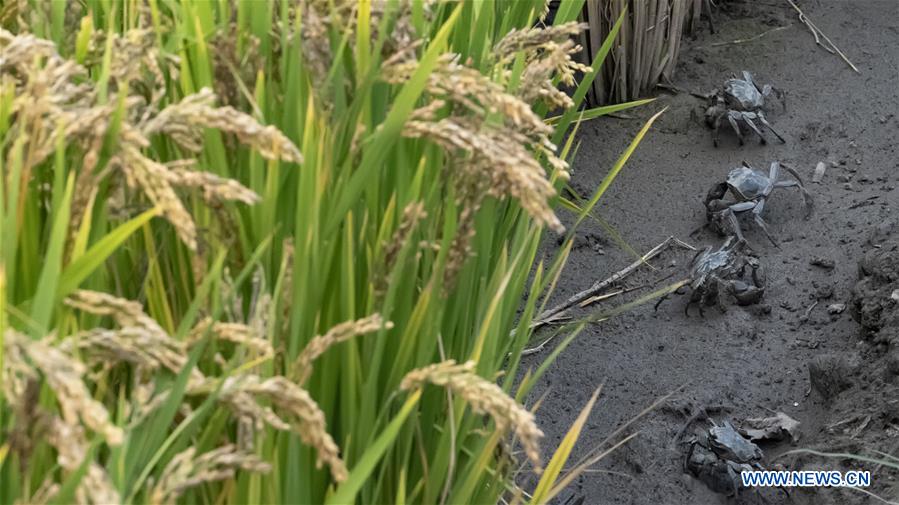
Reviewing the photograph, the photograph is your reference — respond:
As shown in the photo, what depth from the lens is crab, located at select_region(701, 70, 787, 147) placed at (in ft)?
11.0

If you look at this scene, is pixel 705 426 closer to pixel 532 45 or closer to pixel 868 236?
→ pixel 868 236

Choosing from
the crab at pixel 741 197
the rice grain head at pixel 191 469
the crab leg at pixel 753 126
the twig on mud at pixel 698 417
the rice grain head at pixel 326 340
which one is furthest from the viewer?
the crab leg at pixel 753 126

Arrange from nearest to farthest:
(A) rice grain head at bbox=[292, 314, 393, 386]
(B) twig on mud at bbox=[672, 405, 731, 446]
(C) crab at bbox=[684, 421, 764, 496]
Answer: (A) rice grain head at bbox=[292, 314, 393, 386] < (C) crab at bbox=[684, 421, 764, 496] < (B) twig on mud at bbox=[672, 405, 731, 446]

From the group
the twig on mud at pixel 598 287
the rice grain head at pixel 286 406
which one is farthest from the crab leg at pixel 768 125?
the rice grain head at pixel 286 406

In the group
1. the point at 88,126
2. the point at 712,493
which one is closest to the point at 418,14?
the point at 88,126

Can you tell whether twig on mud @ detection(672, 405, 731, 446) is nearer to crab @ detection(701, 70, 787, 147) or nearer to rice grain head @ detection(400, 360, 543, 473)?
crab @ detection(701, 70, 787, 147)

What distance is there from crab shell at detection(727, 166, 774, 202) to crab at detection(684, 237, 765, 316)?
20cm

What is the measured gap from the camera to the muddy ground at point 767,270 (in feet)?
7.65

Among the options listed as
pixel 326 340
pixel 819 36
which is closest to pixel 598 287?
pixel 819 36

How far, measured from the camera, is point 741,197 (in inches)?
119

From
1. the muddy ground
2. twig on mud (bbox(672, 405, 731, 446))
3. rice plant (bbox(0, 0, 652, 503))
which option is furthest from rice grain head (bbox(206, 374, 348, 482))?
twig on mud (bbox(672, 405, 731, 446))

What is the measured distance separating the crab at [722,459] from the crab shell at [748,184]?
0.93 meters

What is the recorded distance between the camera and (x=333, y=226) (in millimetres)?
1137

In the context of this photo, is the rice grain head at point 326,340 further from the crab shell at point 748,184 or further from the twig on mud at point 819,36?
the twig on mud at point 819,36
